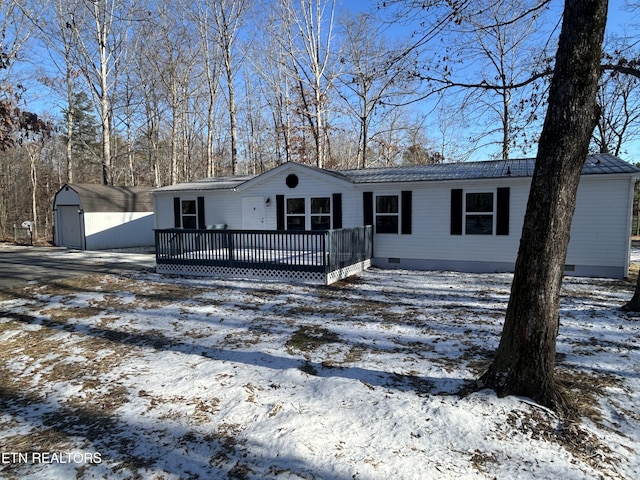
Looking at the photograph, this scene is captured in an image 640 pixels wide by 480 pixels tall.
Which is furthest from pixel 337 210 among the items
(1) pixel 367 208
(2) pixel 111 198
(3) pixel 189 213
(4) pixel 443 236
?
(2) pixel 111 198

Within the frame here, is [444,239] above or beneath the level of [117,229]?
beneath

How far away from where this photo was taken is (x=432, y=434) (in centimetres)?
300

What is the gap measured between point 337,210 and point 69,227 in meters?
13.8

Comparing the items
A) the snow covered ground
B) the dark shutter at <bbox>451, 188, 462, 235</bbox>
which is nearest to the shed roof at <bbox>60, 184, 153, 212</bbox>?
the snow covered ground

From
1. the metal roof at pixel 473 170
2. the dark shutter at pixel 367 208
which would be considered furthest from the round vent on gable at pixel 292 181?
the dark shutter at pixel 367 208

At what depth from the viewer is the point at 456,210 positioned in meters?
10.8

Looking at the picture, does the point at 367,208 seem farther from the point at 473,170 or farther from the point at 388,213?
the point at 473,170

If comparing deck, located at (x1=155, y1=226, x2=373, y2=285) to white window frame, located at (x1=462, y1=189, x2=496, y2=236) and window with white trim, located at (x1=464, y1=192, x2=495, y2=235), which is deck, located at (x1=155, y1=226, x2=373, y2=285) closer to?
white window frame, located at (x1=462, y1=189, x2=496, y2=236)

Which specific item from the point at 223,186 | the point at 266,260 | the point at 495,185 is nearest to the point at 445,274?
the point at 495,185

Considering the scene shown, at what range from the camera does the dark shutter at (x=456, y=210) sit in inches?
422

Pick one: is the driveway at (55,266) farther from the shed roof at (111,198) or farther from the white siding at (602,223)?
the white siding at (602,223)

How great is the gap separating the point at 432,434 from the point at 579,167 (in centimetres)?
256

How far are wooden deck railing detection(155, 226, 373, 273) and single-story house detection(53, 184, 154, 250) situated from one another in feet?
28.0

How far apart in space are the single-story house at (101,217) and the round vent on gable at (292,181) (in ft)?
33.6
